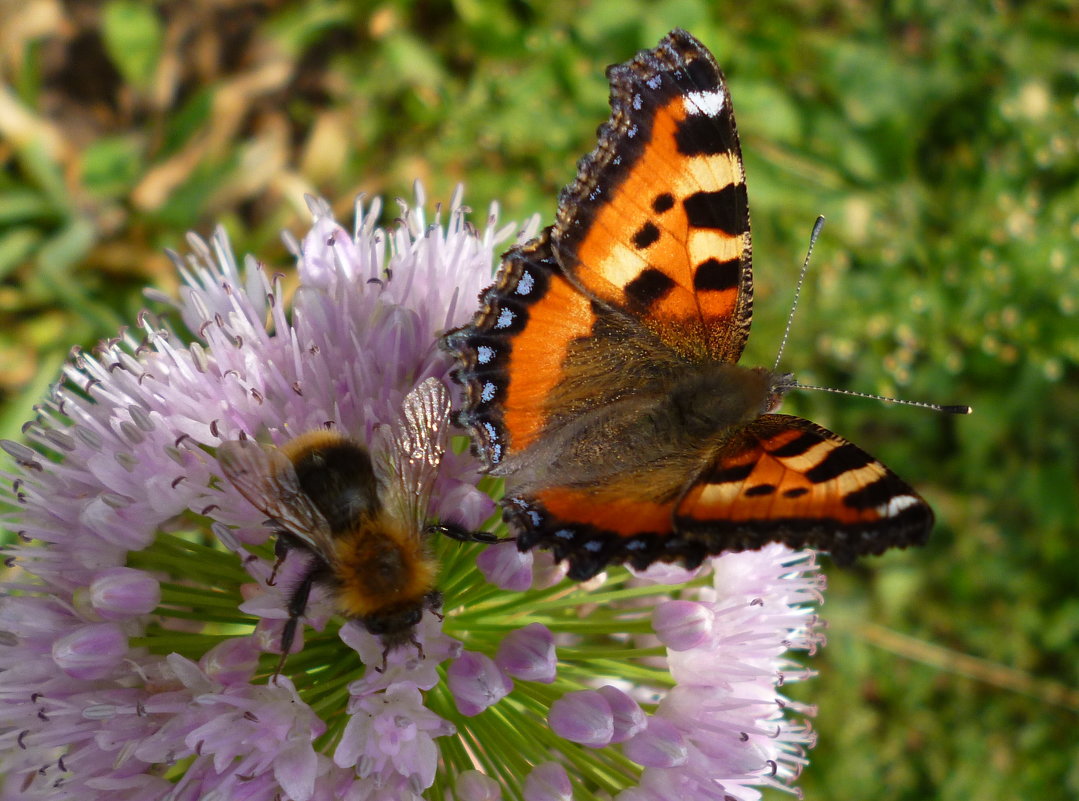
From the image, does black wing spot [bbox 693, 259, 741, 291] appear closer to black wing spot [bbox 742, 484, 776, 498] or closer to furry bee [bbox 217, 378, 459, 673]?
black wing spot [bbox 742, 484, 776, 498]

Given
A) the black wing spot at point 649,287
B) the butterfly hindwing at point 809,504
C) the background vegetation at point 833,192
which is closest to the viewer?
the butterfly hindwing at point 809,504

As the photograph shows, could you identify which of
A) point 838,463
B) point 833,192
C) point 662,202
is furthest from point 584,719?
point 833,192

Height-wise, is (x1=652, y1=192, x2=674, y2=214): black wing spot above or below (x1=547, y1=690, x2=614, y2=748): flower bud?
above

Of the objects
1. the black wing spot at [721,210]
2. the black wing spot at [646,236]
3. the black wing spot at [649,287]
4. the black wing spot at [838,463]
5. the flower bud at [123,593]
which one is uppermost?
the black wing spot at [721,210]

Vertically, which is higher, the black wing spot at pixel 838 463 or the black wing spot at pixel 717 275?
the black wing spot at pixel 717 275

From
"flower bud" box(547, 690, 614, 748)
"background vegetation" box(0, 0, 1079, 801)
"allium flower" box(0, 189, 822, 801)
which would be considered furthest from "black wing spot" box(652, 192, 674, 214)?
"background vegetation" box(0, 0, 1079, 801)

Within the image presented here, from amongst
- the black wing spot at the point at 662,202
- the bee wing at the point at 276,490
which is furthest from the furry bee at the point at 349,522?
the black wing spot at the point at 662,202

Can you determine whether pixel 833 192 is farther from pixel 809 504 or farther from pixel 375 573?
pixel 375 573

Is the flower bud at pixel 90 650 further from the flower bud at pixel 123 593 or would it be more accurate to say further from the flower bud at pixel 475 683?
the flower bud at pixel 475 683
